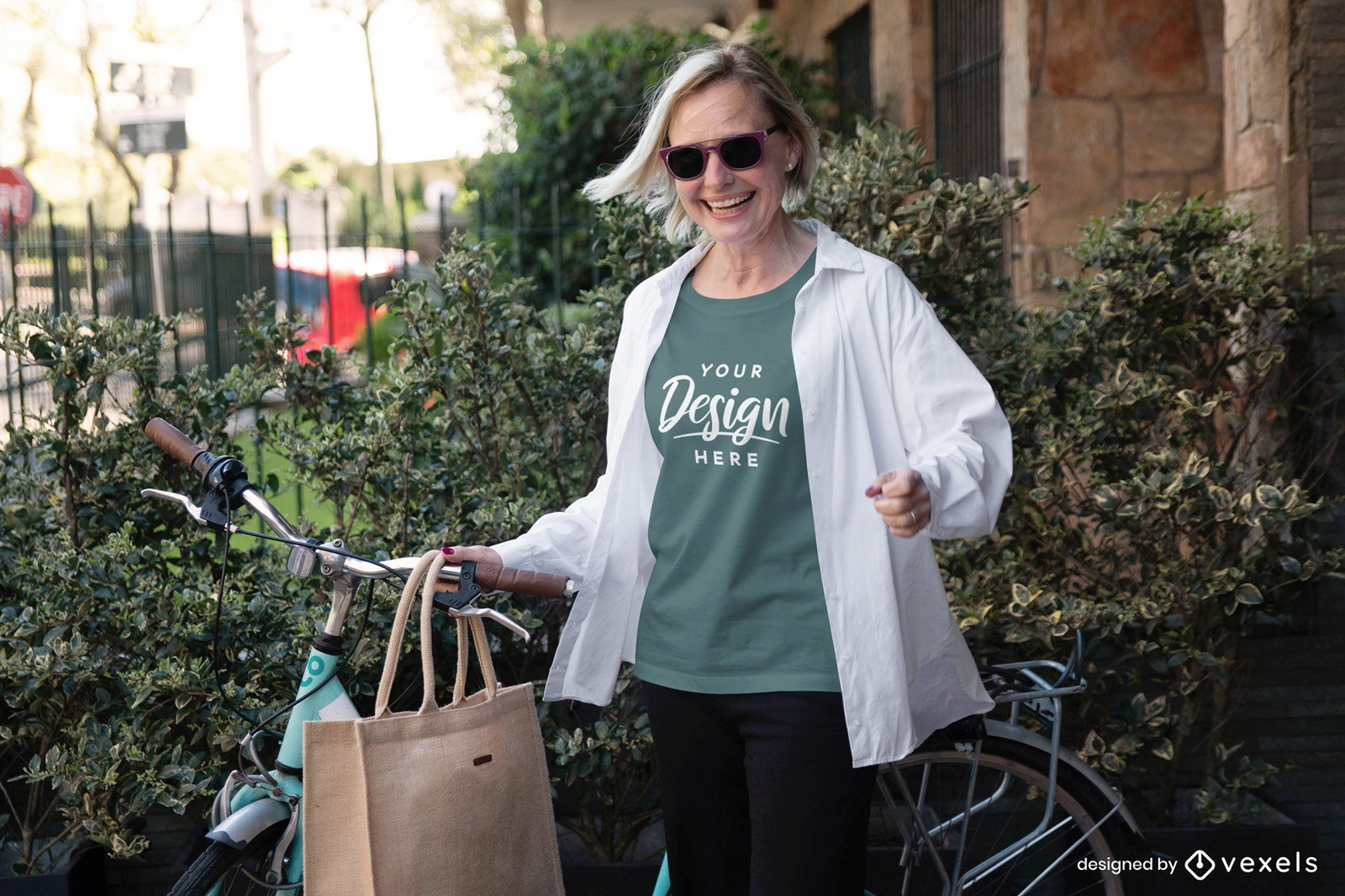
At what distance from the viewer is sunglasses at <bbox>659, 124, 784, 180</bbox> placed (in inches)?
81.0

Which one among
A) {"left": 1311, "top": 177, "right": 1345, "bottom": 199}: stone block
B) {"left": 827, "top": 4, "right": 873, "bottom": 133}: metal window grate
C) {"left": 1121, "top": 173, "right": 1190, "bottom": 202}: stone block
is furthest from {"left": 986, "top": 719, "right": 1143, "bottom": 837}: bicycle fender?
{"left": 827, "top": 4, "right": 873, "bottom": 133}: metal window grate

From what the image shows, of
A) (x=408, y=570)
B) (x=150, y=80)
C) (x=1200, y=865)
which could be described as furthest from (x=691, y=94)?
(x=150, y=80)

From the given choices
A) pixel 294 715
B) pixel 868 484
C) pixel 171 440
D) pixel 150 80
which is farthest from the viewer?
pixel 150 80

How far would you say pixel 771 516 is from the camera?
6.44ft

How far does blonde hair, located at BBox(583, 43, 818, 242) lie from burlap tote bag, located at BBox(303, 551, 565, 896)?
85 centimetres

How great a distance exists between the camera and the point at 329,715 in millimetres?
2156

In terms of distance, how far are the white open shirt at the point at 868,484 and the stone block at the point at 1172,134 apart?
3412 millimetres

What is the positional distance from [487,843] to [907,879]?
1.05m

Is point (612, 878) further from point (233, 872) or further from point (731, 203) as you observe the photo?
point (731, 203)

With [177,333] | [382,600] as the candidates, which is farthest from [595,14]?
[382,600]

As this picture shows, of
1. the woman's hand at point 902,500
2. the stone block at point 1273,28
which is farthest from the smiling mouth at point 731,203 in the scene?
the stone block at point 1273,28

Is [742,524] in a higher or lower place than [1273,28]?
lower

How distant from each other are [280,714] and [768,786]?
0.90 meters

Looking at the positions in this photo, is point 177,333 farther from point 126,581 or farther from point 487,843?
point 487,843
